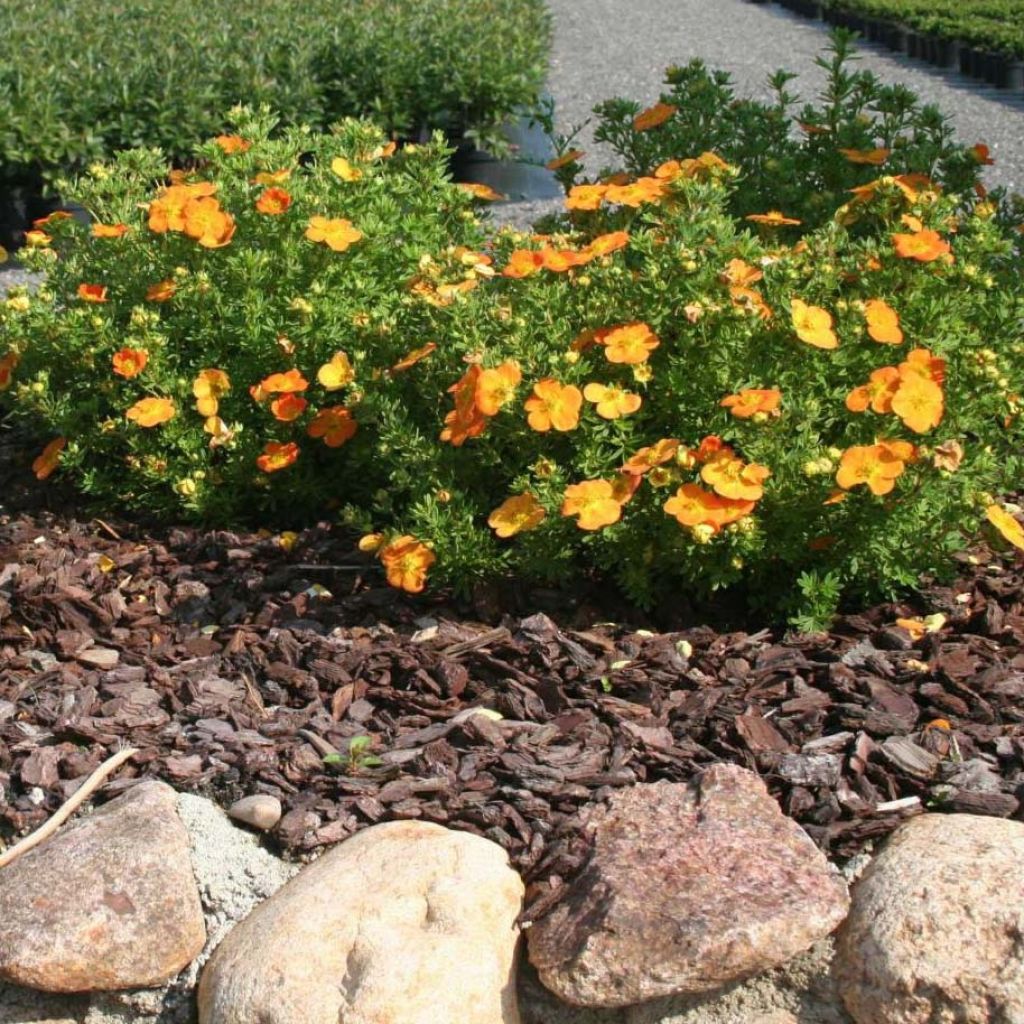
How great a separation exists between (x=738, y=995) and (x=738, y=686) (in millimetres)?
747

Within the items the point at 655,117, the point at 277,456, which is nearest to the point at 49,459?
the point at 277,456

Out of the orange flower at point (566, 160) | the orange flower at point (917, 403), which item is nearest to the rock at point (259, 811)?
the orange flower at point (917, 403)

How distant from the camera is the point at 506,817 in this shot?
2760 millimetres

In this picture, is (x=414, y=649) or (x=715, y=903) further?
(x=414, y=649)

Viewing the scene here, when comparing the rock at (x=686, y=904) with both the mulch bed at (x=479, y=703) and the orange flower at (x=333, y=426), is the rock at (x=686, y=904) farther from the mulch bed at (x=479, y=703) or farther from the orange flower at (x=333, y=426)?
the orange flower at (x=333, y=426)

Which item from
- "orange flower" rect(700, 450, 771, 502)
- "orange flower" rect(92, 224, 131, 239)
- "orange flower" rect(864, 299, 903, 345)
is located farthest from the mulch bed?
"orange flower" rect(92, 224, 131, 239)

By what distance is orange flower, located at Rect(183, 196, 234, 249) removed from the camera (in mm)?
3787

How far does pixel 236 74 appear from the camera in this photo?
9.59m

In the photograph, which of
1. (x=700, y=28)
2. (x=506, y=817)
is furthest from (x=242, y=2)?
(x=506, y=817)

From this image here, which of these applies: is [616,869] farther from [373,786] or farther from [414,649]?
[414,649]

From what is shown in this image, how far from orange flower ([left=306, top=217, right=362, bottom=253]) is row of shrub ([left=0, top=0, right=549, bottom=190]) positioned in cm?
540

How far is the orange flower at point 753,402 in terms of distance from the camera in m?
3.03

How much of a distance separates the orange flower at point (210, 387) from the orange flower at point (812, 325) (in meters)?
1.56

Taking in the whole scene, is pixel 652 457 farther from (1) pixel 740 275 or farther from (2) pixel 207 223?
(2) pixel 207 223
